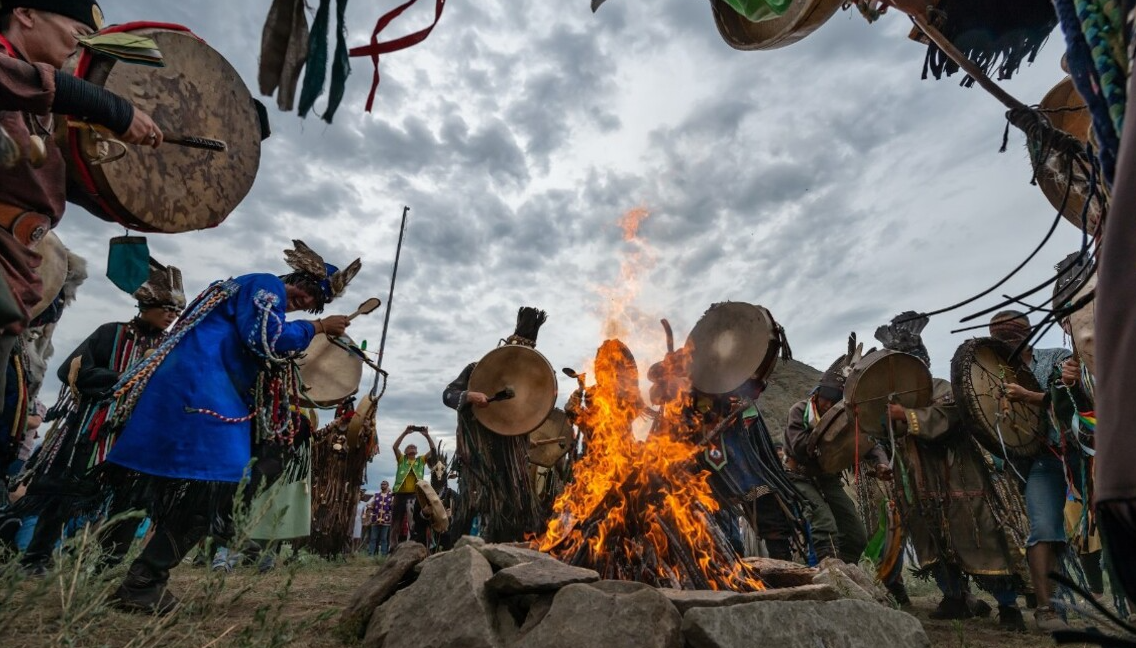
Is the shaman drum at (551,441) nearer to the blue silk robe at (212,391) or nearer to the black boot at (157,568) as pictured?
the blue silk robe at (212,391)

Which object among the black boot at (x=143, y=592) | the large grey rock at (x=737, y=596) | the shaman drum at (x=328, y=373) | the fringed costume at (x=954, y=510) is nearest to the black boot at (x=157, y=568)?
the black boot at (x=143, y=592)

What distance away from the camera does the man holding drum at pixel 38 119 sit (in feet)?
5.97

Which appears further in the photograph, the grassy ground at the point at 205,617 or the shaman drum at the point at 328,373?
the shaman drum at the point at 328,373

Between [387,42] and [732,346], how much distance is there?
4.17 metres

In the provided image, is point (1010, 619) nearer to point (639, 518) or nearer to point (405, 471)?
point (639, 518)

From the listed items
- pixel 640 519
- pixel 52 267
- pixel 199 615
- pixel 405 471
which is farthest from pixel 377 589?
pixel 405 471

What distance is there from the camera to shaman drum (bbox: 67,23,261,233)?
7.40ft

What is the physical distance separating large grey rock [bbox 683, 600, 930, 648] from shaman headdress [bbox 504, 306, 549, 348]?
4964mm

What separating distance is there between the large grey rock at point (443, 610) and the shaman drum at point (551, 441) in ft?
19.3

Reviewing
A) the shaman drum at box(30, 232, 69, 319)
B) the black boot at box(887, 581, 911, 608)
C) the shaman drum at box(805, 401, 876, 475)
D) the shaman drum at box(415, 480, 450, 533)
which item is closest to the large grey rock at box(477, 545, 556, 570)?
the shaman drum at box(30, 232, 69, 319)

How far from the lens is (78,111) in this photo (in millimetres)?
1942

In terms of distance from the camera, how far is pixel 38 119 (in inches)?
79.1

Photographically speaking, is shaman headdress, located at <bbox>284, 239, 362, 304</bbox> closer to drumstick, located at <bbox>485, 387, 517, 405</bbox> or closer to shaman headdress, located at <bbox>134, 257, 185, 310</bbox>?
shaman headdress, located at <bbox>134, 257, 185, 310</bbox>

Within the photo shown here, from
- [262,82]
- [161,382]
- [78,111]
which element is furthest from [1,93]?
[161,382]
